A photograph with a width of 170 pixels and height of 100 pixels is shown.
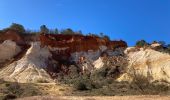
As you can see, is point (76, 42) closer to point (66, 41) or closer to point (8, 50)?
point (66, 41)

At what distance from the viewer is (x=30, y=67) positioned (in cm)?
4306

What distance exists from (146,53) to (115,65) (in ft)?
13.6

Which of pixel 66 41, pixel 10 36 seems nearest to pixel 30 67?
Result: pixel 10 36

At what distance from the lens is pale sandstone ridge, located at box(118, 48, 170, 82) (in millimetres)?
38469

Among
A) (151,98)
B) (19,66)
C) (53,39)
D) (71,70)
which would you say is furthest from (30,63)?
(151,98)

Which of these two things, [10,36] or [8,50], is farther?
[10,36]

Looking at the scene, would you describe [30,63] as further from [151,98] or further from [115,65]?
[151,98]

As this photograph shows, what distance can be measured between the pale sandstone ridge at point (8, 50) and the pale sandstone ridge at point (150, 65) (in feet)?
52.1

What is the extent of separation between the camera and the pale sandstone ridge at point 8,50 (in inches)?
1976

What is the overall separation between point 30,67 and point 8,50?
347 inches

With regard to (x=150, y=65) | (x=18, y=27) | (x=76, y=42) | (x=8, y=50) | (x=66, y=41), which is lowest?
(x=150, y=65)

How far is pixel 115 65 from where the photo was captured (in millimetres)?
46531

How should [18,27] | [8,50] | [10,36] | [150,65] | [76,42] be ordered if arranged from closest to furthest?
[150,65]
[8,50]
[10,36]
[76,42]
[18,27]

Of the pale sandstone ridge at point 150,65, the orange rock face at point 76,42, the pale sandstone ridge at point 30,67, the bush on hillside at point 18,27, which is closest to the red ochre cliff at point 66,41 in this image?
the orange rock face at point 76,42
